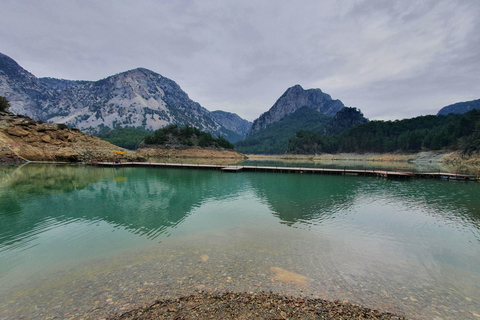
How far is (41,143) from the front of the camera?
53.8 metres

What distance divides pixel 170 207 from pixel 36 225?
7675mm

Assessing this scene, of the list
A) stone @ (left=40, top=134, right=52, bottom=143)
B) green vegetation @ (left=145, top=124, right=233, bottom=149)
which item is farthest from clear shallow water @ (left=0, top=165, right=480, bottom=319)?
green vegetation @ (left=145, top=124, right=233, bottom=149)

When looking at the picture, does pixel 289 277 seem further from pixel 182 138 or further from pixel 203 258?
pixel 182 138

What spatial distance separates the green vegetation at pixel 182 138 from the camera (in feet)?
322

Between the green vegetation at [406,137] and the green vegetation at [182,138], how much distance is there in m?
62.2

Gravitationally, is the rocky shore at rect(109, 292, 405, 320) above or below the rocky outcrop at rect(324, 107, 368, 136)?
below

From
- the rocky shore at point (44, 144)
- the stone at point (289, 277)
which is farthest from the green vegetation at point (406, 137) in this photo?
the rocky shore at point (44, 144)

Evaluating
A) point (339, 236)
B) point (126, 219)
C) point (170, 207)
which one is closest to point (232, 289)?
point (339, 236)

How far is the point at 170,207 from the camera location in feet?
54.6

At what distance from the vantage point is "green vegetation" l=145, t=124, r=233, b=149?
9819 centimetres

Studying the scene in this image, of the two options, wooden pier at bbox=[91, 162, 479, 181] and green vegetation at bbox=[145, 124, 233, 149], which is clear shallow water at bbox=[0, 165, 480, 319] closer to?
wooden pier at bbox=[91, 162, 479, 181]

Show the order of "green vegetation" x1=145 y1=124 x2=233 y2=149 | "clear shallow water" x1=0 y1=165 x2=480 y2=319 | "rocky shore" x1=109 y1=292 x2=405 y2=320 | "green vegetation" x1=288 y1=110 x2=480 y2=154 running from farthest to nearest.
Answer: "green vegetation" x1=145 y1=124 x2=233 y2=149 → "green vegetation" x1=288 y1=110 x2=480 y2=154 → "clear shallow water" x1=0 y1=165 x2=480 y2=319 → "rocky shore" x1=109 y1=292 x2=405 y2=320

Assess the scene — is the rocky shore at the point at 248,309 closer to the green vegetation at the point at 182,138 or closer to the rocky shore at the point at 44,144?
the rocky shore at the point at 44,144

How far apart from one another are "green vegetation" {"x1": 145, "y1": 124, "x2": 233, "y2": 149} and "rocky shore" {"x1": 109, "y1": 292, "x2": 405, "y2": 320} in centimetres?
9705
